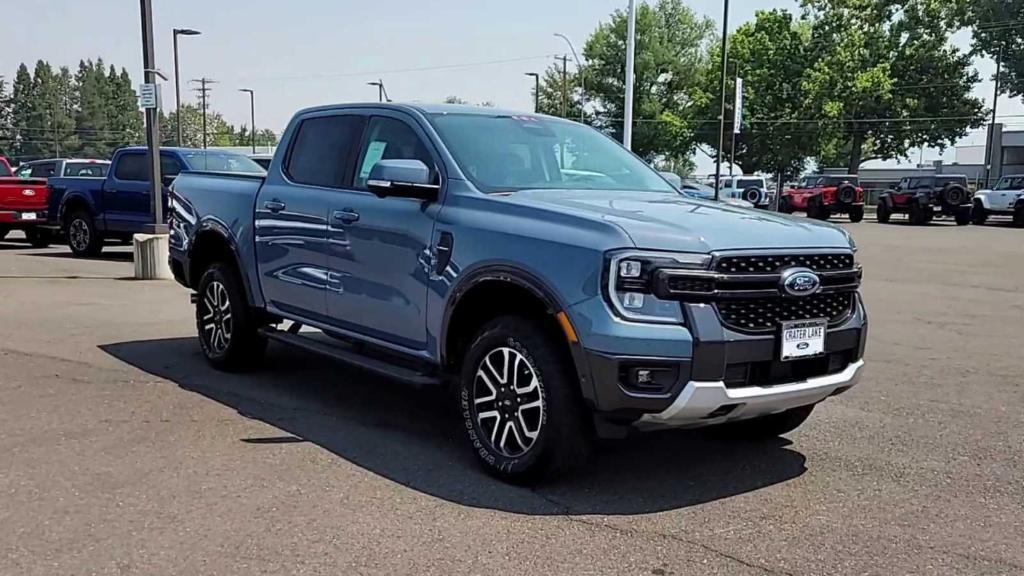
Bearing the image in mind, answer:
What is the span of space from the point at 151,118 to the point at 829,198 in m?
28.9

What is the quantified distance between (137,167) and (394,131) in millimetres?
11737

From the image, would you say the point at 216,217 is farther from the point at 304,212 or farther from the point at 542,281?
the point at 542,281

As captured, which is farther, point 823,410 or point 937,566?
point 823,410

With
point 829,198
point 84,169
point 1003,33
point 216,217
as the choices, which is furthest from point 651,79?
A: point 216,217

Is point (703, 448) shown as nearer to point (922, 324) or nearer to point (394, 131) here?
point (394, 131)

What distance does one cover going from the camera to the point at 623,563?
145 inches

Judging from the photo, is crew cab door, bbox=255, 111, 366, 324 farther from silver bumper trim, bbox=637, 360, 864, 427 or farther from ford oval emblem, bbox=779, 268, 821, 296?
ford oval emblem, bbox=779, 268, 821, 296

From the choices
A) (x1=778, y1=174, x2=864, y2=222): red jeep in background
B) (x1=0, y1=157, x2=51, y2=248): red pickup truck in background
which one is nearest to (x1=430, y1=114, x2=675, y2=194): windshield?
(x1=0, y1=157, x2=51, y2=248): red pickup truck in background

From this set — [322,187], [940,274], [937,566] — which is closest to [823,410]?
[937,566]

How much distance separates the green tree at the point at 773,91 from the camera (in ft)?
192

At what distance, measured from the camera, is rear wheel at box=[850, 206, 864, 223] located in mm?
35781

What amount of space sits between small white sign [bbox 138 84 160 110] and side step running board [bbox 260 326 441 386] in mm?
7779

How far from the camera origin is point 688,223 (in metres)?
4.37

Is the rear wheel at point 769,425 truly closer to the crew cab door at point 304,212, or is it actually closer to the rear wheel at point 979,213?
the crew cab door at point 304,212
